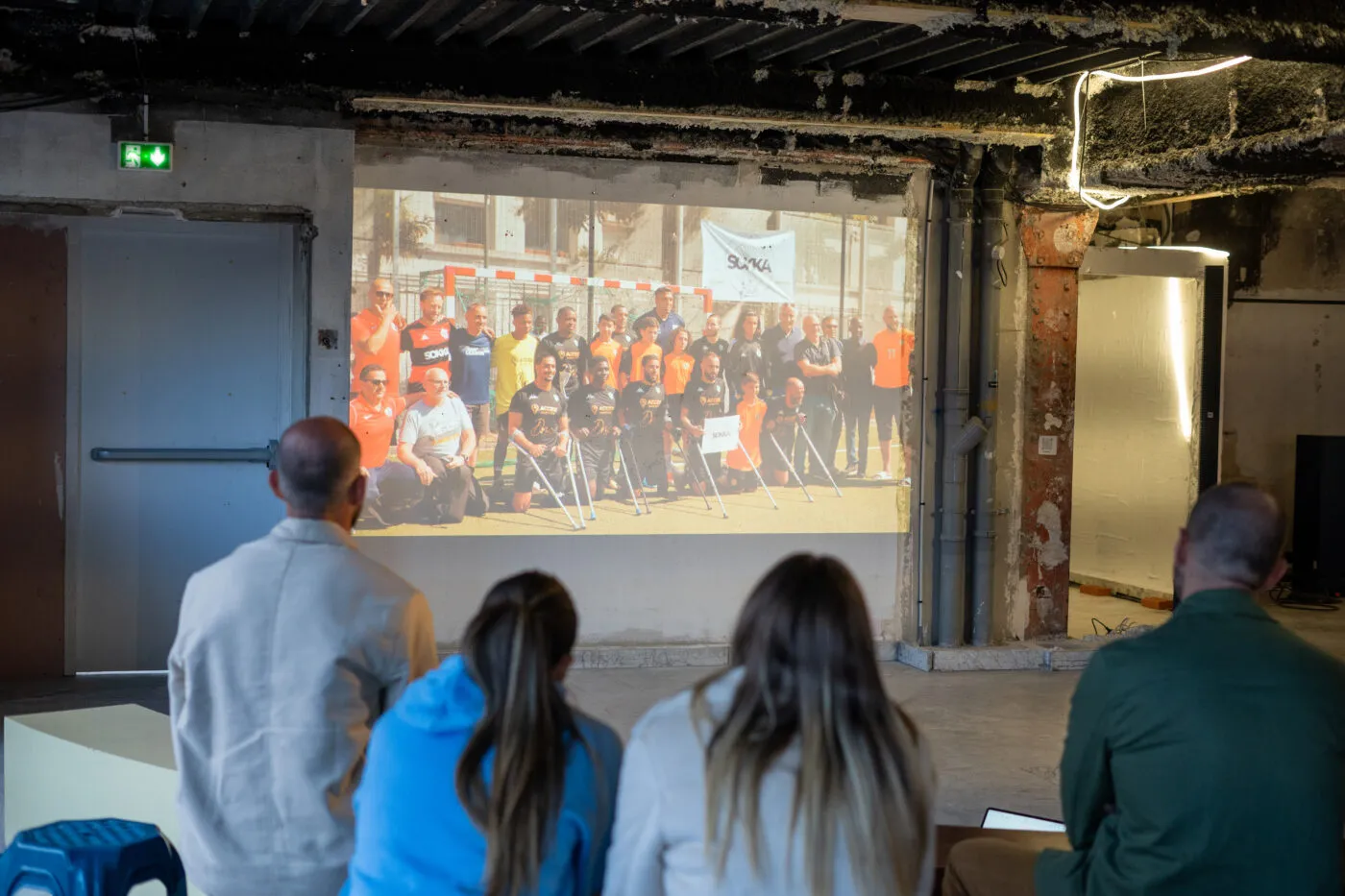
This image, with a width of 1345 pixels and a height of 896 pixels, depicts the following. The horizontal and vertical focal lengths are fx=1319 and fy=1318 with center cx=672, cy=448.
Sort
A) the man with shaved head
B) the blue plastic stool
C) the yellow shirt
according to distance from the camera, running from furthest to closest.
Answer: the yellow shirt < the blue plastic stool < the man with shaved head

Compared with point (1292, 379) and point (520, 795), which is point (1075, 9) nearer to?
point (520, 795)

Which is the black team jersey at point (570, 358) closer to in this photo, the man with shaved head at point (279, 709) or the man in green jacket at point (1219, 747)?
the man with shaved head at point (279, 709)

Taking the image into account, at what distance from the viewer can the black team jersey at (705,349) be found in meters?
6.87

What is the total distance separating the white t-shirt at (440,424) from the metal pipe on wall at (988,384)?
8.95ft

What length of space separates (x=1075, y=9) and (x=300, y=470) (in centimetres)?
329

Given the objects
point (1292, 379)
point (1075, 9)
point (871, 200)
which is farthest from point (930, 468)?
point (1292, 379)

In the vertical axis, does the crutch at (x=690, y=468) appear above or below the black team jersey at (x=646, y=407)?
below

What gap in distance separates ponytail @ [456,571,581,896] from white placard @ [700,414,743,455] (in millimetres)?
4967

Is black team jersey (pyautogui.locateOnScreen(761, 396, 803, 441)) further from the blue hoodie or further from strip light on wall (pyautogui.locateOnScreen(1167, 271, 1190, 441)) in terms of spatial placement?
the blue hoodie

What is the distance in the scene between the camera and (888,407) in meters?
7.17

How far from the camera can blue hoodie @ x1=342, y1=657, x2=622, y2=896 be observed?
1.90 meters

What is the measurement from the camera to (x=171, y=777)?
3.12 meters

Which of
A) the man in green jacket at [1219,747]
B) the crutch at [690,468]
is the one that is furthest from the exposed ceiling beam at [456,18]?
the man in green jacket at [1219,747]

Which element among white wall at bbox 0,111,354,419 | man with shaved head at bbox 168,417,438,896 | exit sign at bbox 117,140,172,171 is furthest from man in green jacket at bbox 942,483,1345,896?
exit sign at bbox 117,140,172,171
